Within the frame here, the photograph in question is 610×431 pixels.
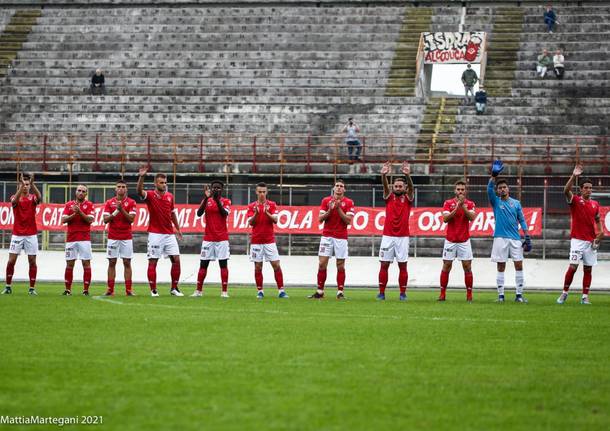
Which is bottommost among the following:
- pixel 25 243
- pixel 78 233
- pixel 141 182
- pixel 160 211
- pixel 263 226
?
pixel 25 243

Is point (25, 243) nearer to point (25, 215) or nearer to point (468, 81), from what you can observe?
point (25, 215)

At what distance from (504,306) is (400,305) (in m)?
1.91

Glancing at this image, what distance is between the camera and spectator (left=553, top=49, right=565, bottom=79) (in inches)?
1831

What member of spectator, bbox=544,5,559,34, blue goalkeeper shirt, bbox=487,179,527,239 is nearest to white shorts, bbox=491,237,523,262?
blue goalkeeper shirt, bbox=487,179,527,239

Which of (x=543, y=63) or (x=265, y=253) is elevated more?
(x=543, y=63)

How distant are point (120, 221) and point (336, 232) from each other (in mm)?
4512

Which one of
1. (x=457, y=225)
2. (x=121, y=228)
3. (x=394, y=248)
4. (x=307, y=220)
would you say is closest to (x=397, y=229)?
(x=394, y=248)

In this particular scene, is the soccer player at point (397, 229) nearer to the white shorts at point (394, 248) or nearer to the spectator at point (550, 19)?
the white shorts at point (394, 248)

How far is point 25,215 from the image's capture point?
2361 centimetres

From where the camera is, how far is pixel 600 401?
9688mm

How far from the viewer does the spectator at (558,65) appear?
46500mm

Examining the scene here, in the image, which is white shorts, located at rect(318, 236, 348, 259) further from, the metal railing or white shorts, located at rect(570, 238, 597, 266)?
the metal railing

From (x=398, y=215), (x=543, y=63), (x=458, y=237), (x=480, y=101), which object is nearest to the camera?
(x=458, y=237)

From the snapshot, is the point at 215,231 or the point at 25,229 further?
the point at 25,229
